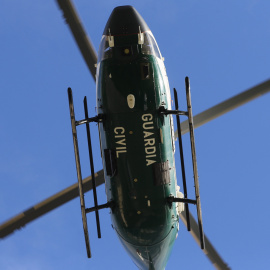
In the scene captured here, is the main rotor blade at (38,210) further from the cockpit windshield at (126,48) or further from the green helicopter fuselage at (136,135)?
the cockpit windshield at (126,48)

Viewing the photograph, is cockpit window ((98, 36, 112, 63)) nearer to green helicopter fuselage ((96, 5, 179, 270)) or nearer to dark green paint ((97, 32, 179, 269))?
green helicopter fuselage ((96, 5, 179, 270))

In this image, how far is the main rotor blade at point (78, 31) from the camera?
12.7 m

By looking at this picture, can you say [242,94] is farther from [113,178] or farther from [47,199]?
[47,199]

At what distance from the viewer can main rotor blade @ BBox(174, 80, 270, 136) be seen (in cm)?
1324

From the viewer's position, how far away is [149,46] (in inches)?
500

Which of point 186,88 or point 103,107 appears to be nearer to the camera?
point 186,88

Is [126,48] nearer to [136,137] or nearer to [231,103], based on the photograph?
[136,137]

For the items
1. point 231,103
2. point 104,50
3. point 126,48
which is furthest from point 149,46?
point 231,103

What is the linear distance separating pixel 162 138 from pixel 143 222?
240 centimetres

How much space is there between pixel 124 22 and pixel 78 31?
138 centimetres

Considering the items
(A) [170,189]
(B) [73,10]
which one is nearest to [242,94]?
(A) [170,189]

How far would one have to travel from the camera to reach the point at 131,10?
12930mm

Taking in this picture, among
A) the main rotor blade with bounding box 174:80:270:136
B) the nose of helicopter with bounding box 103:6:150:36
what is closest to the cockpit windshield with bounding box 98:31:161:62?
the nose of helicopter with bounding box 103:6:150:36

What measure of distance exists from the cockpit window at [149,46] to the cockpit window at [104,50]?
0.97 meters
